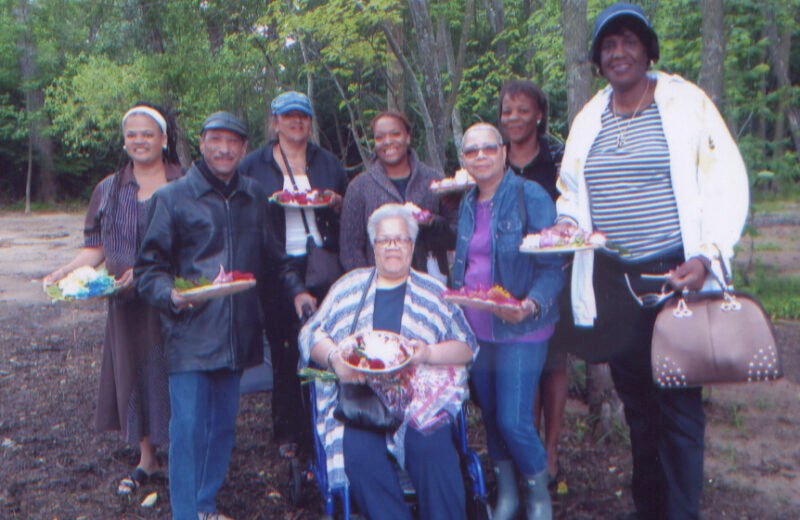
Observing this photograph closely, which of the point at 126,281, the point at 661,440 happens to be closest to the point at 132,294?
the point at 126,281

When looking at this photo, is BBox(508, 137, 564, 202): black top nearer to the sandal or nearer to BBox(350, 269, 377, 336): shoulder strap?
BBox(350, 269, 377, 336): shoulder strap

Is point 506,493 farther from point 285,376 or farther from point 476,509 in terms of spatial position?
point 285,376

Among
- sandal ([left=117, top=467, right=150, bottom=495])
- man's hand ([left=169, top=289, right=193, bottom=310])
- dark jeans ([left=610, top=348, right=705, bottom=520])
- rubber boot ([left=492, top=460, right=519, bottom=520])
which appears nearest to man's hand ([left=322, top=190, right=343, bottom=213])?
man's hand ([left=169, top=289, right=193, bottom=310])

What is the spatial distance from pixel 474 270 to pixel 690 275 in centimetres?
101

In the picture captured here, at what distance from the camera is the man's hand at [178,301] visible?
343cm

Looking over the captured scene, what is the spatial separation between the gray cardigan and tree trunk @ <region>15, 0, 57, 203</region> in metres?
30.8

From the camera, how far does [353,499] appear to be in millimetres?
3533

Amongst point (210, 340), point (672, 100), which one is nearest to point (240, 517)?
point (210, 340)

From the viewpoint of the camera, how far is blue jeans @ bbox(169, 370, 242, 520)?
368cm

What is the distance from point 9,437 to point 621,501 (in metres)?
4.15

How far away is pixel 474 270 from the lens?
3.76 metres

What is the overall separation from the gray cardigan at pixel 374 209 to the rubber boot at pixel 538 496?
123 cm

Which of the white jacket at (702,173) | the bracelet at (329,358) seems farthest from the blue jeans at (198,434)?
the white jacket at (702,173)

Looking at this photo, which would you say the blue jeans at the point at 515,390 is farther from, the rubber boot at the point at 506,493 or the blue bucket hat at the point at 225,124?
the blue bucket hat at the point at 225,124
